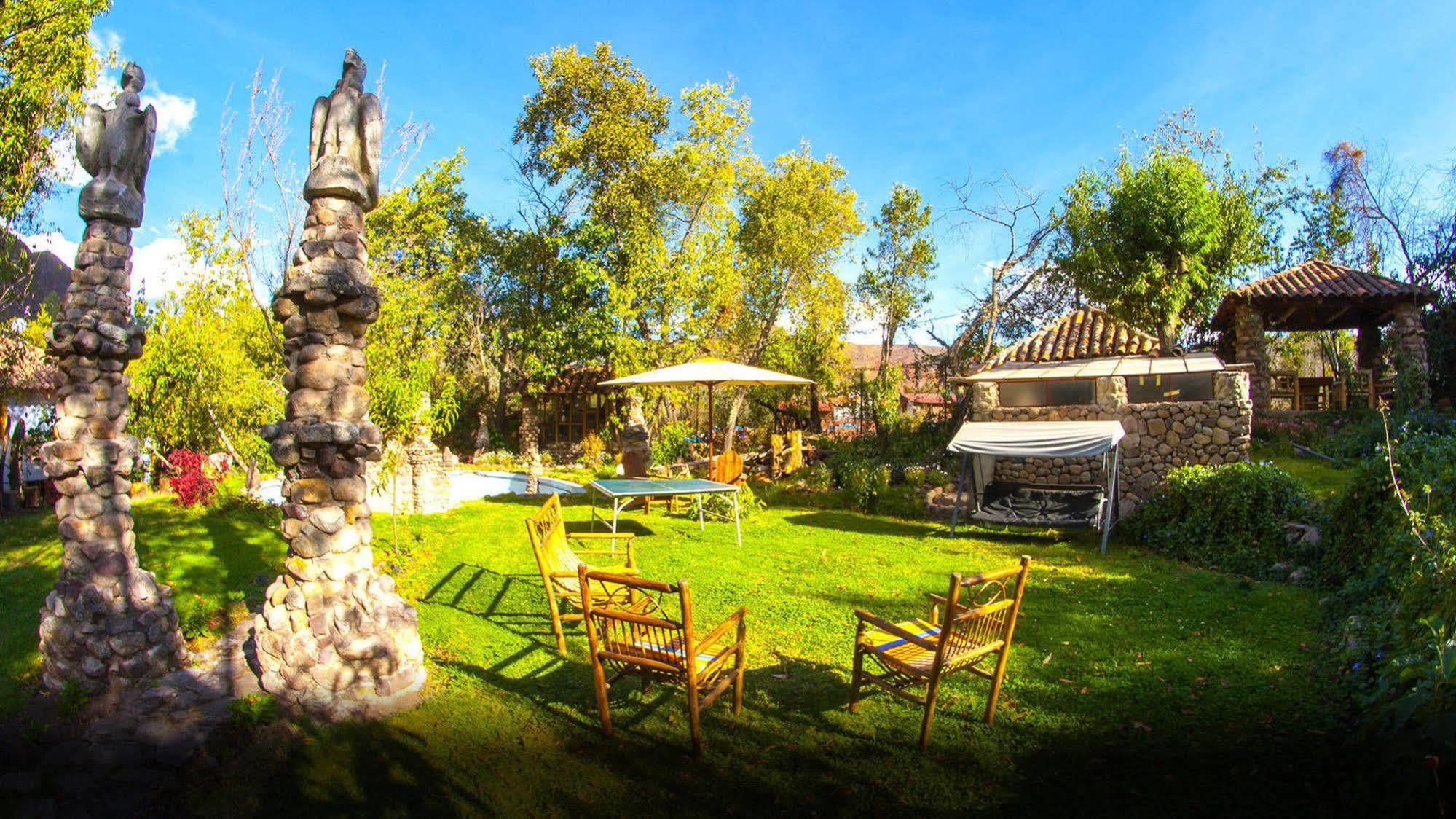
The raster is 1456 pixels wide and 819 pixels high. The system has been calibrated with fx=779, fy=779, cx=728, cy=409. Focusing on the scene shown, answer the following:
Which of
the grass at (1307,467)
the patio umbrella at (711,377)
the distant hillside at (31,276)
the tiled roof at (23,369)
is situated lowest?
the grass at (1307,467)

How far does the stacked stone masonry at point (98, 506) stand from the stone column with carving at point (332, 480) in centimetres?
94

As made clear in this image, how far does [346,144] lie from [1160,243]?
40.4ft

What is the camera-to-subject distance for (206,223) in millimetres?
13047

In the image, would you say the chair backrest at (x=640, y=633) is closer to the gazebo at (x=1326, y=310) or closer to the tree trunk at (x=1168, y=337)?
the tree trunk at (x=1168, y=337)

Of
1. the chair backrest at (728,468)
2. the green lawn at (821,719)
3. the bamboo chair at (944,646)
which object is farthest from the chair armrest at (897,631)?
the chair backrest at (728,468)

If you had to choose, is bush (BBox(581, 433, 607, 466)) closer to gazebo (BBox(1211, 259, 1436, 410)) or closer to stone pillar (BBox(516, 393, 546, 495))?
stone pillar (BBox(516, 393, 546, 495))

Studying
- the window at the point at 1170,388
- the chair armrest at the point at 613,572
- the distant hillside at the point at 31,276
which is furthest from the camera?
the window at the point at 1170,388

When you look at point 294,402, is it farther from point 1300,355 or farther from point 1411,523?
point 1300,355

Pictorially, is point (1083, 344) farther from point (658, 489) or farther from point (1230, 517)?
point (658, 489)

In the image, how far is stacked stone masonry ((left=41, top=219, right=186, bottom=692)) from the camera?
453 centimetres

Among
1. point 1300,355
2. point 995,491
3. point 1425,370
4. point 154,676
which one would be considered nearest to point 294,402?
point 154,676

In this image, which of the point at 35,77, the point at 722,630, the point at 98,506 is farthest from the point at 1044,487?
the point at 35,77

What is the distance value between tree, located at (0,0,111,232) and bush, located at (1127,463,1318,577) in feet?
43.6

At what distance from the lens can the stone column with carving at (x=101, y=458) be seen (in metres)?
4.54
